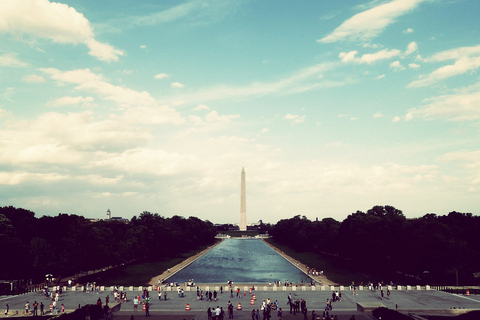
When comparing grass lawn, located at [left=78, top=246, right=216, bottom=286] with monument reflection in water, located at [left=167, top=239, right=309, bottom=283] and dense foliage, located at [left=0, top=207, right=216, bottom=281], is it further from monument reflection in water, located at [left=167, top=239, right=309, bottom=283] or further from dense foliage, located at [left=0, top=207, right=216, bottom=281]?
monument reflection in water, located at [left=167, top=239, right=309, bottom=283]

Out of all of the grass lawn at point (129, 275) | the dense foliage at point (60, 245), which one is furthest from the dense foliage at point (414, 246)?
the dense foliage at point (60, 245)

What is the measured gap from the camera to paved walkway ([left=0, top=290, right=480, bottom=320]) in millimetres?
43969

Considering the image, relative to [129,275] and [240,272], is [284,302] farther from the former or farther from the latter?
[129,275]

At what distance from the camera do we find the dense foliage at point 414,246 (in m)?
64.8

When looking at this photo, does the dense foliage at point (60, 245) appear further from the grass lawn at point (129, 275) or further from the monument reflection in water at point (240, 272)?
the monument reflection in water at point (240, 272)

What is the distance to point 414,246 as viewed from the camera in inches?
2847

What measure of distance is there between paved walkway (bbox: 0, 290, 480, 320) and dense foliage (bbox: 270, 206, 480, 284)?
10661mm

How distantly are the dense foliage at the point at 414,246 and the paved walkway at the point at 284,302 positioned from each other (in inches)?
420

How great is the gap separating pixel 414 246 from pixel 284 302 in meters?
34.6

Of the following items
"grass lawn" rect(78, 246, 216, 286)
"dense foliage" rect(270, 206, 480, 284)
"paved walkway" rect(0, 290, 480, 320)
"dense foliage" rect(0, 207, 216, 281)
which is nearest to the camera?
"paved walkway" rect(0, 290, 480, 320)

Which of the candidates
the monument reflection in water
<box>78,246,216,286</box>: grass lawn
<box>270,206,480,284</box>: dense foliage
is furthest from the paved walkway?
the monument reflection in water

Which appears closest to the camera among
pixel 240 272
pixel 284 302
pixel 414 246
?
pixel 284 302

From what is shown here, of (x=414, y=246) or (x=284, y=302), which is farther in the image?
(x=414, y=246)

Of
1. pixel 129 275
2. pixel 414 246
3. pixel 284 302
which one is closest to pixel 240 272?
pixel 129 275
